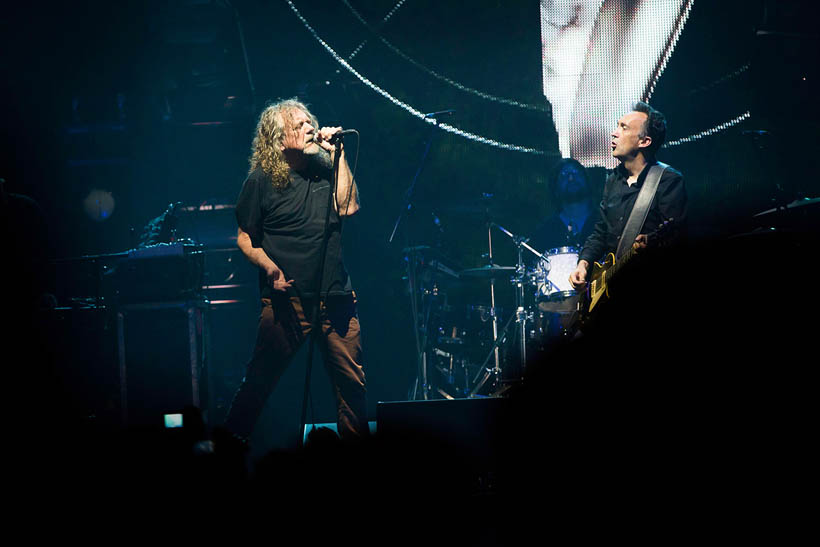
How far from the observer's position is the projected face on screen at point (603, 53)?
598 centimetres

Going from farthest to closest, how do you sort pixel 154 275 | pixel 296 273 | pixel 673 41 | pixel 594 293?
pixel 673 41 < pixel 154 275 < pixel 594 293 < pixel 296 273

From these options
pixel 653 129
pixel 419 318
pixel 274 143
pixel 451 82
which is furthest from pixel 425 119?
pixel 274 143

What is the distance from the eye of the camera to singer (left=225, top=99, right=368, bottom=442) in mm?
3902

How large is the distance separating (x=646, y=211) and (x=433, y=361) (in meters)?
2.90

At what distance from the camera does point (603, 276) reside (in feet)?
14.2

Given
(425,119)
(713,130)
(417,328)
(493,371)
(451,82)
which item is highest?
(451,82)

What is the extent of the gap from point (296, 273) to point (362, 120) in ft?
10.4

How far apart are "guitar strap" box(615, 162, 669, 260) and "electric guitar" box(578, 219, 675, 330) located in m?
0.10

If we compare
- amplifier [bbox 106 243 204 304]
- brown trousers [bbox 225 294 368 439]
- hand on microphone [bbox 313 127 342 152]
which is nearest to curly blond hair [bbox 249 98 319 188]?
hand on microphone [bbox 313 127 342 152]

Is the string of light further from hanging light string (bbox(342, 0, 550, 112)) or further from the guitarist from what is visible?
the guitarist

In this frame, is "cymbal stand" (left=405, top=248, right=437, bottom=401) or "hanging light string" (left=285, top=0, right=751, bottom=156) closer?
"hanging light string" (left=285, top=0, right=751, bottom=156)

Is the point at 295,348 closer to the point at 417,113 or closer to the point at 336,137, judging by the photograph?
the point at 336,137

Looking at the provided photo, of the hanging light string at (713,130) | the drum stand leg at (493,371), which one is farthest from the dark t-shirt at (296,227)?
the hanging light string at (713,130)

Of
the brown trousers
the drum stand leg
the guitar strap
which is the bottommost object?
the drum stand leg
